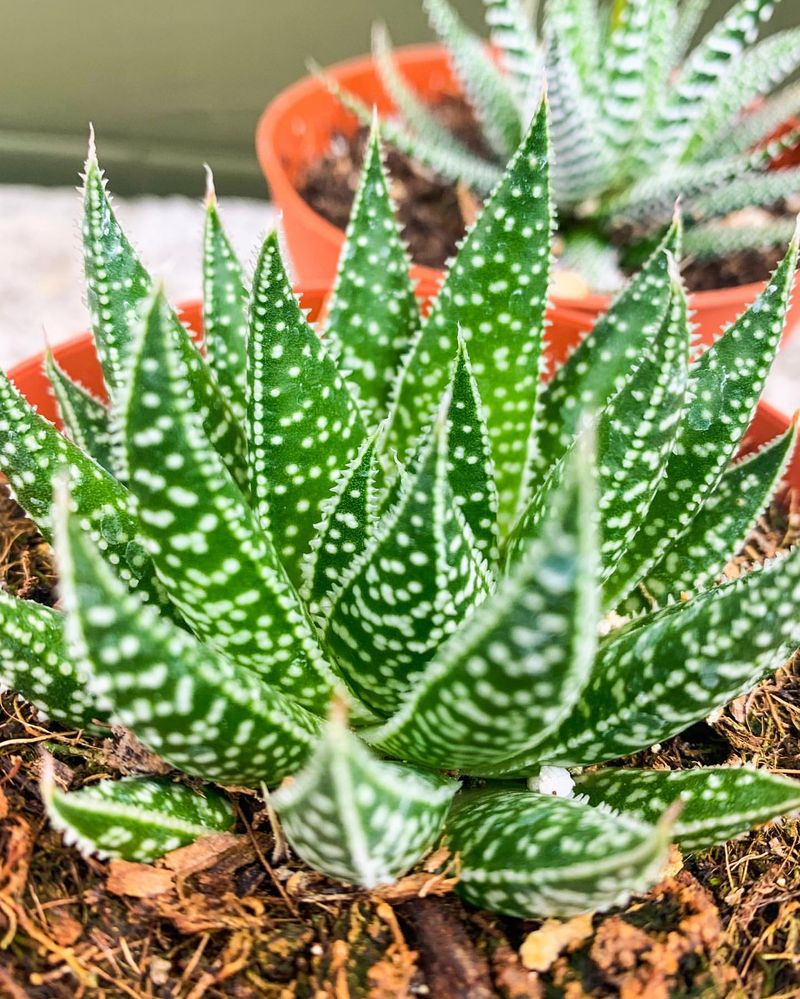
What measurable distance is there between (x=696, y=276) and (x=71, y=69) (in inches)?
39.7

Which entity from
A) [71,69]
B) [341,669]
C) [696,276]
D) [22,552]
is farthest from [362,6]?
[341,669]

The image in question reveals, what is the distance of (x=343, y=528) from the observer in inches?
22.0

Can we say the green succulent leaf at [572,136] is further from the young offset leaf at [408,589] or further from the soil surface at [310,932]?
the soil surface at [310,932]

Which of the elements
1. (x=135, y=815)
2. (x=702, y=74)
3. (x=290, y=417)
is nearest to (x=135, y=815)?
(x=135, y=815)

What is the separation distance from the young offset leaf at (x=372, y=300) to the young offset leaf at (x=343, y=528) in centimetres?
14

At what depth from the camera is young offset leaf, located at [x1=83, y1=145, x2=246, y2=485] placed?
590 mm

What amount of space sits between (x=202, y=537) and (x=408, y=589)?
10 cm

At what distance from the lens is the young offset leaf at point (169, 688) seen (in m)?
0.38

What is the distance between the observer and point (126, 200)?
5.57ft

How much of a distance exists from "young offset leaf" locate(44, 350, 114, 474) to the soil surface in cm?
21

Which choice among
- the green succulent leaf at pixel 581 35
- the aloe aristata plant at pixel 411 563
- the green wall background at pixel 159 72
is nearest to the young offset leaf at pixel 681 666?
the aloe aristata plant at pixel 411 563

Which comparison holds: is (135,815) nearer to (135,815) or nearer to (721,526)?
(135,815)

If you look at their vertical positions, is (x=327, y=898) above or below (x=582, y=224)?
below

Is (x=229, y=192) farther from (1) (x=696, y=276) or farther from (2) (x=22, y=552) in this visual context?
(2) (x=22, y=552)
